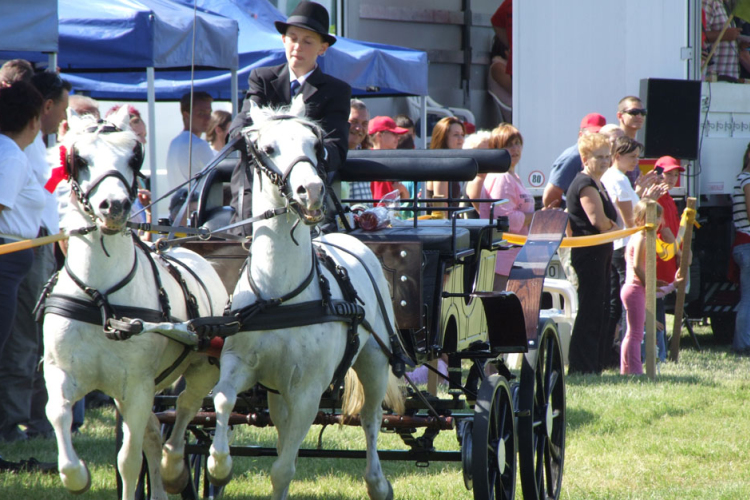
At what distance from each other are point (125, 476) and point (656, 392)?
514cm

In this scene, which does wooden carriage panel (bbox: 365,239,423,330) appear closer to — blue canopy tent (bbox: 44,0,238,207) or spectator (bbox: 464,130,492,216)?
spectator (bbox: 464,130,492,216)

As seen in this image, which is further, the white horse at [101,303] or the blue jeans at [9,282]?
the blue jeans at [9,282]

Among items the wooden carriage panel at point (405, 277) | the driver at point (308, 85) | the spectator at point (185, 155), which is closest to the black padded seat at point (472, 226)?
the wooden carriage panel at point (405, 277)

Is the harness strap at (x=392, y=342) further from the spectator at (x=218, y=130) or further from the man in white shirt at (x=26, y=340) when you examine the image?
the spectator at (x=218, y=130)

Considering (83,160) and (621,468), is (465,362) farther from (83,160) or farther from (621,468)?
(83,160)

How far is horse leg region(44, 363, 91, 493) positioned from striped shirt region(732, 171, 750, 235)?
7936mm

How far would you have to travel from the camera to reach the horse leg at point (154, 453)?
396 centimetres

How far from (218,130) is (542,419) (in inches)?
189

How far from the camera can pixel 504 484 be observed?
14.8ft

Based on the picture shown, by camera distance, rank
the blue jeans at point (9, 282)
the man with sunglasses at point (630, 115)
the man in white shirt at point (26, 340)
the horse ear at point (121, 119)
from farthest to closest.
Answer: the man with sunglasses at point (630, 115) → the man in white shirt at point (26, 340) → the blue jeans at point (9, 282) → the horse ear at point (121, 119)

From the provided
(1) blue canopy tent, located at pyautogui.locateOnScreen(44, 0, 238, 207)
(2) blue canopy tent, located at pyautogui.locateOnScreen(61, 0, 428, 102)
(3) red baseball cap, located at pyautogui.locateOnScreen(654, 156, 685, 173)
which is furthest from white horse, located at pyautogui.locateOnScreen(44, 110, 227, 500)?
(3) red baseball cap, located at pyautogui.locateOnScreen(654, 156, 685, 173)

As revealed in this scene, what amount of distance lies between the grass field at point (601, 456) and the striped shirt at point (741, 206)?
2.44m

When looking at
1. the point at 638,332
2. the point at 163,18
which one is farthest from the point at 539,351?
the point at 163,18

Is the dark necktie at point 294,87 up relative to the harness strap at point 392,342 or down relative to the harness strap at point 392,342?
up
